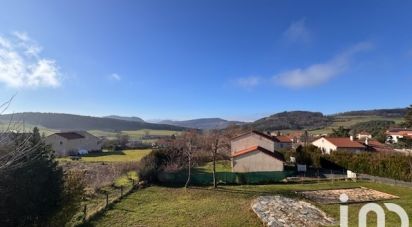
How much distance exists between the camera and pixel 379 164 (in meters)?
33.5

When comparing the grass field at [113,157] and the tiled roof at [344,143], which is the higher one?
the tiled roof at [344,143]

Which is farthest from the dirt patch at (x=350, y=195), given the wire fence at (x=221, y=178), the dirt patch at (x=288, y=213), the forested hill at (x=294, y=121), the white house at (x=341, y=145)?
the forested hill at (x=294, y=121)

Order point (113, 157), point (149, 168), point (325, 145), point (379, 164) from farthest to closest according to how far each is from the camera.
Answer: point (325, 145) → point (113, 157) → point (379, 164) → point (149, 168)

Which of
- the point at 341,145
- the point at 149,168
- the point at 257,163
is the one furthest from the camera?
the point at 341,145

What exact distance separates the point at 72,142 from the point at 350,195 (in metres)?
56.4

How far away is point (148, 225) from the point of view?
15711 millimetres

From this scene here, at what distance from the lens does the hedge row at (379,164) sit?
102ft

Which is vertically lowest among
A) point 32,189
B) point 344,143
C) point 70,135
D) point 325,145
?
point 32,189

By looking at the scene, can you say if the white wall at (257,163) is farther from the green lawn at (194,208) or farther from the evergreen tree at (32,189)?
the evergreen tree at (32,189)

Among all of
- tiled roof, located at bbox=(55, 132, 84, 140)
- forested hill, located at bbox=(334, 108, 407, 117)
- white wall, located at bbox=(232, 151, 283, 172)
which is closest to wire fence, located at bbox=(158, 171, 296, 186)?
white wall, located at bbox=(232, 151, 283, 172)

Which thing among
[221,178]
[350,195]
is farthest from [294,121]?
[350,195]

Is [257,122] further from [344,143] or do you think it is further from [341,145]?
[341,145]

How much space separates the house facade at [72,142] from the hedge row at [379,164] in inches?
1934

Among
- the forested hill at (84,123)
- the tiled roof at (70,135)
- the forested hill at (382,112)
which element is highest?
the forested hill at (382,112)
